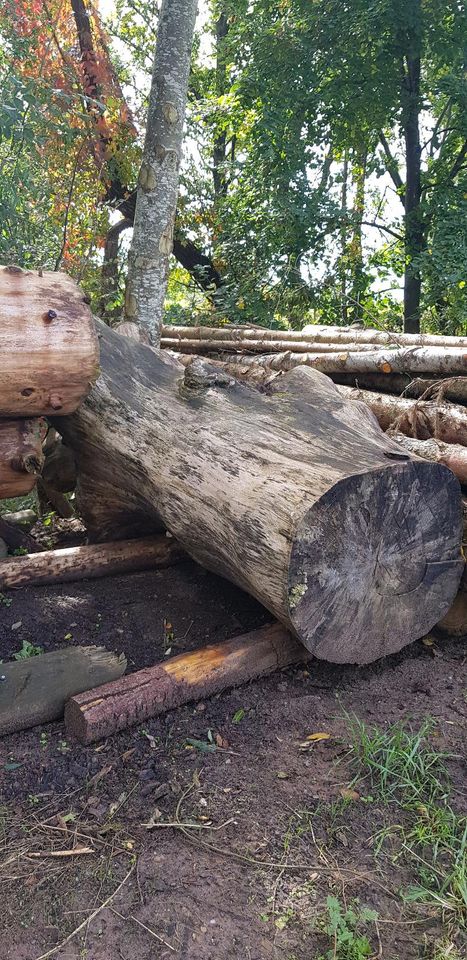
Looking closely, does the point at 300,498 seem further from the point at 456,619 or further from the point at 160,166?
the point at 160,166

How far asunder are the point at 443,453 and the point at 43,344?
210 centimetres

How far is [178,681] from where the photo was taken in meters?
2.74

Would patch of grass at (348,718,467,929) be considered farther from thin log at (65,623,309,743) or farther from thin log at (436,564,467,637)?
thin log at (436,564,467,637)

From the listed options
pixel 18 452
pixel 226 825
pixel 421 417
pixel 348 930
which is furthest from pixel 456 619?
pixel 18 452

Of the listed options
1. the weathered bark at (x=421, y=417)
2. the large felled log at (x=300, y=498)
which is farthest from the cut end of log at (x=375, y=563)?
the weathered bark at (x=421, y=417)

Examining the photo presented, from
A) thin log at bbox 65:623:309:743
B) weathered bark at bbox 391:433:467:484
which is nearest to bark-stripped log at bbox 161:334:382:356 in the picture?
weathered bark at bbox 391:433:467:484

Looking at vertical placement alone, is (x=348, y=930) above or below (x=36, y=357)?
below

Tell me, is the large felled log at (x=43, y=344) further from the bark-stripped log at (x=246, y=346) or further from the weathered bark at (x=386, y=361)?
the bark-stripped log at (x=246, y=346)

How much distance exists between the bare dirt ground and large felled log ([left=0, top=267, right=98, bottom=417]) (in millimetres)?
1230

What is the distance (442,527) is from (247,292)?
6415 mm

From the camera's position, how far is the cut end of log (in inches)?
101

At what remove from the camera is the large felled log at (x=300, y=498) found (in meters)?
2.58

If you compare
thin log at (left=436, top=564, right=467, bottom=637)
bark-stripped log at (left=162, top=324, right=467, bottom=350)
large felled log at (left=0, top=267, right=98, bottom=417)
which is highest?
large felled log at (left=0, top=267, right=98, bottom=417)

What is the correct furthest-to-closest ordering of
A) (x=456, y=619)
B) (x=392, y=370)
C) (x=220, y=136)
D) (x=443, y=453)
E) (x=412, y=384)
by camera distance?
(x=220, y=136), (x=392, y=370), (x=412, y=384), (x=443, y=453), (x=456, y=619)
